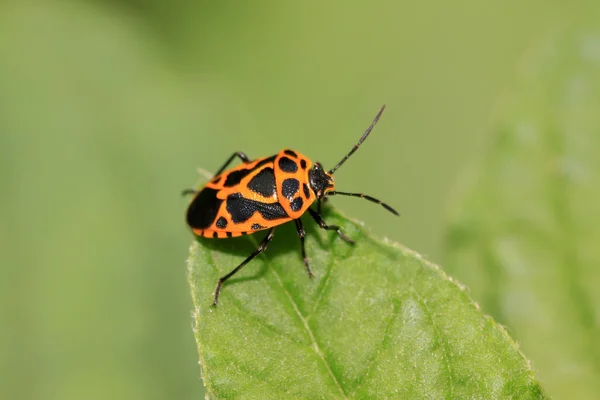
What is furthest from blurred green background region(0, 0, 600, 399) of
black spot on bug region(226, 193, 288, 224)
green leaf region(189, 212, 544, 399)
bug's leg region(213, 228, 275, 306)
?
green leaf region(189, 212, 544, 399)

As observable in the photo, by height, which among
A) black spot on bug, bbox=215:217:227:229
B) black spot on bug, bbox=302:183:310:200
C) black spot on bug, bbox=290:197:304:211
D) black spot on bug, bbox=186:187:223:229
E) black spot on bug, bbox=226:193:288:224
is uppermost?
black spot on bug, bbox=302:183:310:200

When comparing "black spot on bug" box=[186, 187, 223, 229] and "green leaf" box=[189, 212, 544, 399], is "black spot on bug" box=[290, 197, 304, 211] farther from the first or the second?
"green leaf" box=[189, 212, 544, 399]

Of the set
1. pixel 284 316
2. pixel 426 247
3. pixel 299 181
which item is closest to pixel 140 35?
pixel 299 181

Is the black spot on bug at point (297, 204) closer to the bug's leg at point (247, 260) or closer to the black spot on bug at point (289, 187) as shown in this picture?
the black spot on bug at point (289, 187)

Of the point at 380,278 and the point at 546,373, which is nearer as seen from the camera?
the point at 380,278

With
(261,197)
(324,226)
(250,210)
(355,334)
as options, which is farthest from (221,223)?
(355,334)

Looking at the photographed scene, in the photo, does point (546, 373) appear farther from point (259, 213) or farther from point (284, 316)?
point (259, 213)

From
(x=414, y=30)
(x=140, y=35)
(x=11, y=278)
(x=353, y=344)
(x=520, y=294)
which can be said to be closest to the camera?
(x=353, y=344)
